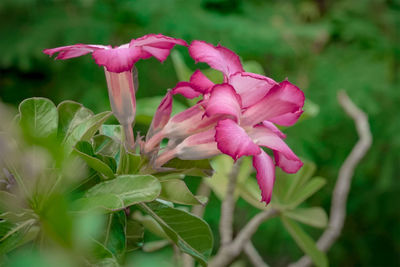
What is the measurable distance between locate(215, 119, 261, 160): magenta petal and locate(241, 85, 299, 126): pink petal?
0.07ft

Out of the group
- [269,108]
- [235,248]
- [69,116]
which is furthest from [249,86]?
[235,248]

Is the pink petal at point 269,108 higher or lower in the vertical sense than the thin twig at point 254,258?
higher

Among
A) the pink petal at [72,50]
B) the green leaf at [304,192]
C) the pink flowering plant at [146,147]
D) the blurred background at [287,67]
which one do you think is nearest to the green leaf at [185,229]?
the pink flowering plant at [146,147]

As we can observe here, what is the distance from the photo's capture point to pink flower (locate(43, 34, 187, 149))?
26 cm

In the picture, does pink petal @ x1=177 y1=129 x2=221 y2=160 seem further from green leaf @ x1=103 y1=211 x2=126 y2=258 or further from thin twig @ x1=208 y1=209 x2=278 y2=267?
thin twig @ x1=208 y1=209 x2=278 y2=267

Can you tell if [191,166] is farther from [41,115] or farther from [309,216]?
[309,216]

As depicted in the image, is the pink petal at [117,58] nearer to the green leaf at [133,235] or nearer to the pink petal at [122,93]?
the pink petal at [122,93]

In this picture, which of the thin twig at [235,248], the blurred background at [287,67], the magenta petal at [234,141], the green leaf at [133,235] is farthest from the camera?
the blurred background at [287,67]

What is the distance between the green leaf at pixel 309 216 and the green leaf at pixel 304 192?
0.5 inches

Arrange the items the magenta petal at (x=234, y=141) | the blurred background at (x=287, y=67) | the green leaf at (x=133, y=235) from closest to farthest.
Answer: the magenta petal at (x=234, y=141)
the green leaf at (x=133, y=235)
the blurred background at (x=287, y=67)

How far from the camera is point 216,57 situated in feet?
0.95

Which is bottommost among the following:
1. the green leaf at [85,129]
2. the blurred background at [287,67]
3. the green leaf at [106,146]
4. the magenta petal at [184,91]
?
the blurred background at [287,67]

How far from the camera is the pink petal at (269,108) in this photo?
0.27m

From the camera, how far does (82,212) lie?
246 millimetres
